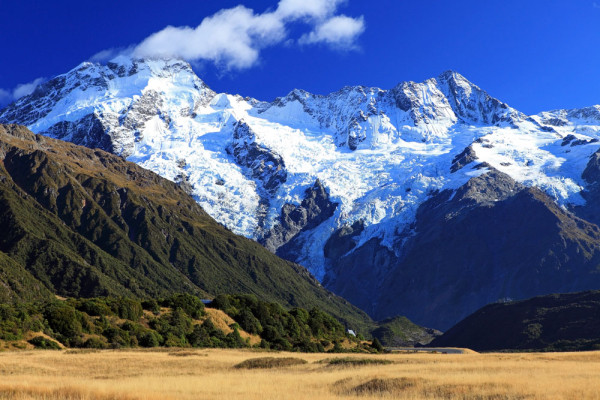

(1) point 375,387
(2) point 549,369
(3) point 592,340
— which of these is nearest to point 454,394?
(1) point 375,387

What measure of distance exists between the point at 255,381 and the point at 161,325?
47911mm

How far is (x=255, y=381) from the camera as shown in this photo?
38.2 meters

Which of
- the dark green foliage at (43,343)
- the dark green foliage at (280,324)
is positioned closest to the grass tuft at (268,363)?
the dark green foliage at (43,343)

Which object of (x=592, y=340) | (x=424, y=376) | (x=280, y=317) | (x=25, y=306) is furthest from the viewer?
(x=592, y=340)

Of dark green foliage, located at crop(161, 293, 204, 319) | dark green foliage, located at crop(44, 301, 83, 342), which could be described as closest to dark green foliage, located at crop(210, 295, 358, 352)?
dark green foliage, located at crop(161, 293, 204, 319)

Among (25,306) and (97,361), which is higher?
(25,306)

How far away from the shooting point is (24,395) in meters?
29.2

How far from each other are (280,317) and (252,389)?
6803 centimetres

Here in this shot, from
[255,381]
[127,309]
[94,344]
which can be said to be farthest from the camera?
[127,309]

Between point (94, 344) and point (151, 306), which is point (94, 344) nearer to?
point (94, 344)

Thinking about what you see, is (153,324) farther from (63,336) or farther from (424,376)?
(424,376)

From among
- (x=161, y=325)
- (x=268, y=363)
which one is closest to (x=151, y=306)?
(x=161, y=325)

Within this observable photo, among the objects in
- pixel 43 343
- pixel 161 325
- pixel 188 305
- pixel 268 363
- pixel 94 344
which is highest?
pixel 188 305

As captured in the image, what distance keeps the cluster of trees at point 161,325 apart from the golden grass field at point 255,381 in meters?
19.1
